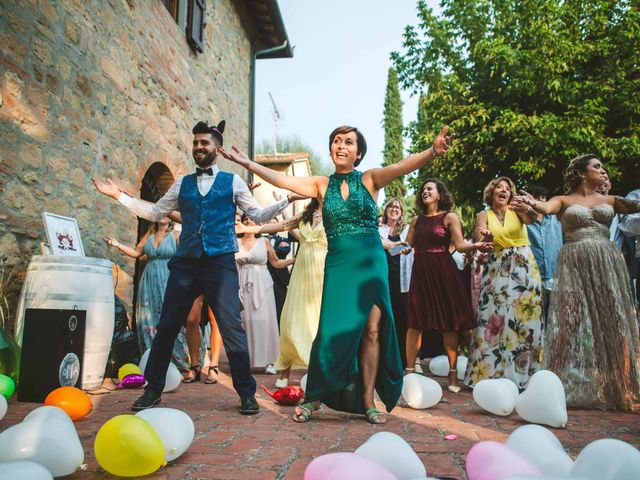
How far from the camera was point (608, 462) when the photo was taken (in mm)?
1626

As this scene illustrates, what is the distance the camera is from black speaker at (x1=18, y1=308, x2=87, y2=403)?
12.5ft

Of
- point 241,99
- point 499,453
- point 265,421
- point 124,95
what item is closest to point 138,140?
point 124,95

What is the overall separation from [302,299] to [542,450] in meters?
3.52

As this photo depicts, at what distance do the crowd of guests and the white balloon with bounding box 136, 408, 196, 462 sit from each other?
120cm

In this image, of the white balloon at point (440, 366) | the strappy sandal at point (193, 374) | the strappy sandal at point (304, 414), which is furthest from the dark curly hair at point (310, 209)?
the white balloon at point (440, 366)

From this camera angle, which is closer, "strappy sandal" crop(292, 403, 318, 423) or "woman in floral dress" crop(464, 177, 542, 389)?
"strappy sandal" crop(292, 403, 318, 423)

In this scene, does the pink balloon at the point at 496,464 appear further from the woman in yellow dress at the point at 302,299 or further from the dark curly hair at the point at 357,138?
the woman in yellow dress at the point at 302,299

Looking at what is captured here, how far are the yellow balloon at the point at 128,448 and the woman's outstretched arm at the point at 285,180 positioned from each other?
6.21 feet

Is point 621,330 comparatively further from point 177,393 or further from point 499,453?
point 177,393

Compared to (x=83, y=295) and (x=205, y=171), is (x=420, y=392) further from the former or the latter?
(x=83, y=295)

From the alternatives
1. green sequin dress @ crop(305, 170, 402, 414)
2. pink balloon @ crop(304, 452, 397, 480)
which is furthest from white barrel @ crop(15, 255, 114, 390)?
pink balloon @ crop(304, 452, 397, 480)

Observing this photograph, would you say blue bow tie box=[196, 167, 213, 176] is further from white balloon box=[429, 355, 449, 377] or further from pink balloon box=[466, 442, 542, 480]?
white balloon box=[429, 355, 449, 377]

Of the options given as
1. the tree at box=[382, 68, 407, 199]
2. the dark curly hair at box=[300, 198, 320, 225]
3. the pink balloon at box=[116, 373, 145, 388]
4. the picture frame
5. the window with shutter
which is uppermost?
the tree at box=[382, 68, 407, 199]

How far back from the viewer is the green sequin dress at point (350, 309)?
3.40 m
